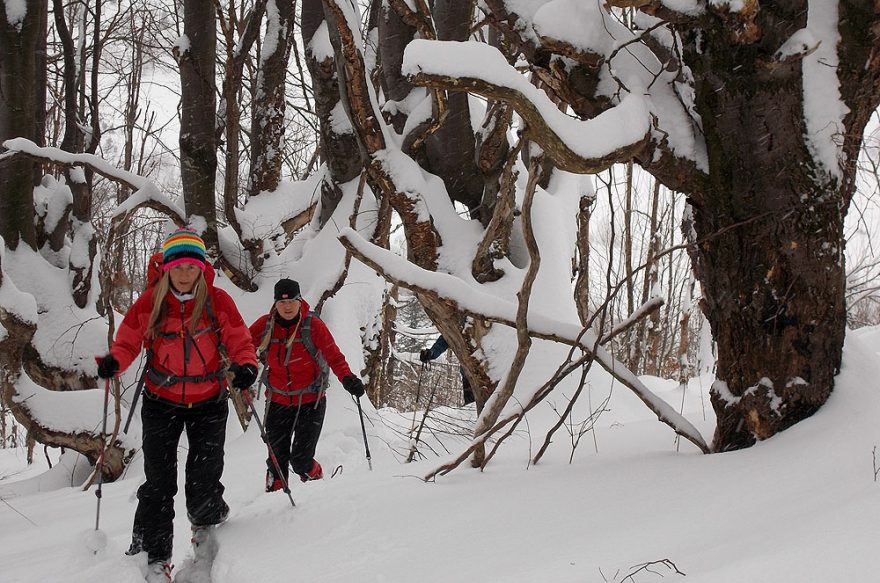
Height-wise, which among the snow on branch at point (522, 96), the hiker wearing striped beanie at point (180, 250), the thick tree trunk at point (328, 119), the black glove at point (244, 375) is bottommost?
the black glove at point (244, 375)

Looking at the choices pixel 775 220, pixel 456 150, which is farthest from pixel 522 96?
pixel 456 150

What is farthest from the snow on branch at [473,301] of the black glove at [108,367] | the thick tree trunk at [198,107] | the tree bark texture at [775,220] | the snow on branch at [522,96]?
the thick tree trunk at [198,107]

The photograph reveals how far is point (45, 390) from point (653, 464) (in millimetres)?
6392

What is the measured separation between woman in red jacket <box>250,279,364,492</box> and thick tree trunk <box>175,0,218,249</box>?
2794mm

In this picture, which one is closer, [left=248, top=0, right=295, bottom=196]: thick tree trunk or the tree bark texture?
the tree bark texture

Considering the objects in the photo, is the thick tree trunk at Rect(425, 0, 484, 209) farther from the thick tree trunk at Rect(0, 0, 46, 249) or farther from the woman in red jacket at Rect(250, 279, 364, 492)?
the thick tree trunk at Rect(0, 0, 46, 249)

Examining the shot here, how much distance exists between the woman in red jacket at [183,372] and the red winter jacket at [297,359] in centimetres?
133

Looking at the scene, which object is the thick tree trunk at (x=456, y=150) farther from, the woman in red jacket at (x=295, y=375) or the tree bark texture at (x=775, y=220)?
the tree bark texture at (x=775, y=220)

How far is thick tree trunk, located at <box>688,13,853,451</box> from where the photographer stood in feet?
9.39

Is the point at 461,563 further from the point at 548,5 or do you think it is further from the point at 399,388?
the point at 399,388

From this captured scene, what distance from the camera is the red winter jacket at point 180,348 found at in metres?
3.29

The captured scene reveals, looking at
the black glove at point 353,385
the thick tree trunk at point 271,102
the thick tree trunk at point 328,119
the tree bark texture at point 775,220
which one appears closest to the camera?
the tree bark texture at point 775,220

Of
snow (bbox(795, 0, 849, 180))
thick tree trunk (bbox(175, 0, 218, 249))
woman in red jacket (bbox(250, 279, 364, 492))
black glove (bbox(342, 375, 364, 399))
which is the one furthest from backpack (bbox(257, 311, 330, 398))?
snow (bbox(795, 0, 849, 180))

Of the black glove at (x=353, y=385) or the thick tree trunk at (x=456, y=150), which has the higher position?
the thick tree trunk at (x=456, y=150)
